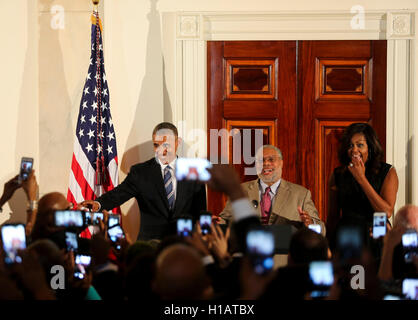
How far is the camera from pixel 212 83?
5.56m

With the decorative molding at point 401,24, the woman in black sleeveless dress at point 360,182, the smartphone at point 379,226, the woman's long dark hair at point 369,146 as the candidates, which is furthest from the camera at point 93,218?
the decorative molding at point 401,24

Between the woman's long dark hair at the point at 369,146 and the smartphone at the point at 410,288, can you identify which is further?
the woman's long dark hair at the point at 369,146

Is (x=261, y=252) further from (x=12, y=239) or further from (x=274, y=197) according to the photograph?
(x=274, y=197)

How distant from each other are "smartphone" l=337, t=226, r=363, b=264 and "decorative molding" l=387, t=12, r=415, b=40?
390 centimetres

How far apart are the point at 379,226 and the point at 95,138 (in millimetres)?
3210

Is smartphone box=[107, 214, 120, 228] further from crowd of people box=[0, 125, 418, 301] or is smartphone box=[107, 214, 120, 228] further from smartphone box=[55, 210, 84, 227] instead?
smartphone box=[55, 210, 84, 227]

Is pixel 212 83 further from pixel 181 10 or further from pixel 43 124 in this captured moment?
pixel 43 124

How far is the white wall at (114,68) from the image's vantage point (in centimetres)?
536

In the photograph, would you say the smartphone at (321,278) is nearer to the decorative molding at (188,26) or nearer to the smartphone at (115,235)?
the smartphone at (115,235)

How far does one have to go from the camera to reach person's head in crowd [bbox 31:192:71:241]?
7.62ft

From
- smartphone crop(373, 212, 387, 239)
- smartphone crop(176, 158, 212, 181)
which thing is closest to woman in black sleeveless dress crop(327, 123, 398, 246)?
smartphone crop(373, 212, 387, 239)

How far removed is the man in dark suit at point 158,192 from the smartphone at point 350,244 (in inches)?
76.1

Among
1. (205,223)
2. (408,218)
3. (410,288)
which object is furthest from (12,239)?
(408,218)
